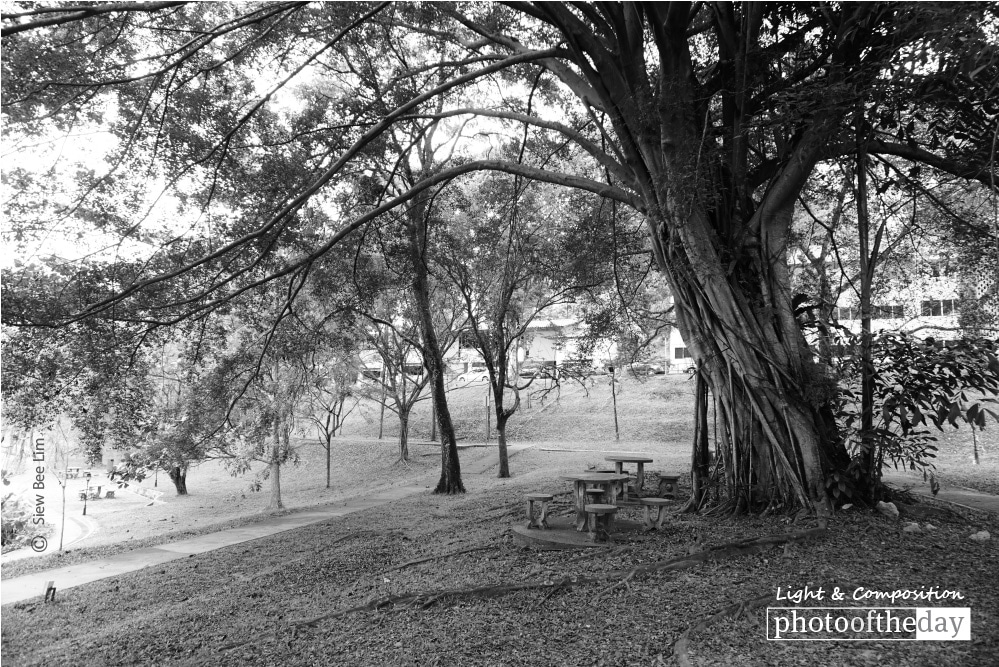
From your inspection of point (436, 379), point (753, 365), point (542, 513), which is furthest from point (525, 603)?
point (436, 379)

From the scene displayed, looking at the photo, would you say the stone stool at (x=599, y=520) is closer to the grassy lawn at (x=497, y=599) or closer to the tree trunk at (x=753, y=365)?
the grassy lawn at (x=497, y=599)

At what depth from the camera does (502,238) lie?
1405cm

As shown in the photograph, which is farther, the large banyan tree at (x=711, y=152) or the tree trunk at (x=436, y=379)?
the tree trunk at (x=436, y=379)

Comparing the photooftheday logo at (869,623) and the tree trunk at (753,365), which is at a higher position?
the tree trunk at (753,365)

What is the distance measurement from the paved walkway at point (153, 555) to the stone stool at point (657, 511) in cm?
586

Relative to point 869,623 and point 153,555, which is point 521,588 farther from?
point 153,555

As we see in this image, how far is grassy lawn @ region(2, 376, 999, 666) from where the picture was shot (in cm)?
360

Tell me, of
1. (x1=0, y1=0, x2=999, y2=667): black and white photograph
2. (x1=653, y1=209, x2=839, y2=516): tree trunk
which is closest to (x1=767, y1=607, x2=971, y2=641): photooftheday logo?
(x1=0, y1=0, x2=999, y2=667): black and white photograph

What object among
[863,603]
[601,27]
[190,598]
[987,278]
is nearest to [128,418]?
[190,598]

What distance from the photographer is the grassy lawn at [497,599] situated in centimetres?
360

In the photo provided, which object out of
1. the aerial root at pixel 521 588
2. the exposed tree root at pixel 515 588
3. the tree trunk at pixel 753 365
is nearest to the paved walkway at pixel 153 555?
the aerial root at pixel 521 588

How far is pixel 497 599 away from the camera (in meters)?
4.54

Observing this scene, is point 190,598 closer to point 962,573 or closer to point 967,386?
point 962,573

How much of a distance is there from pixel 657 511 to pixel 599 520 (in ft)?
2.15
